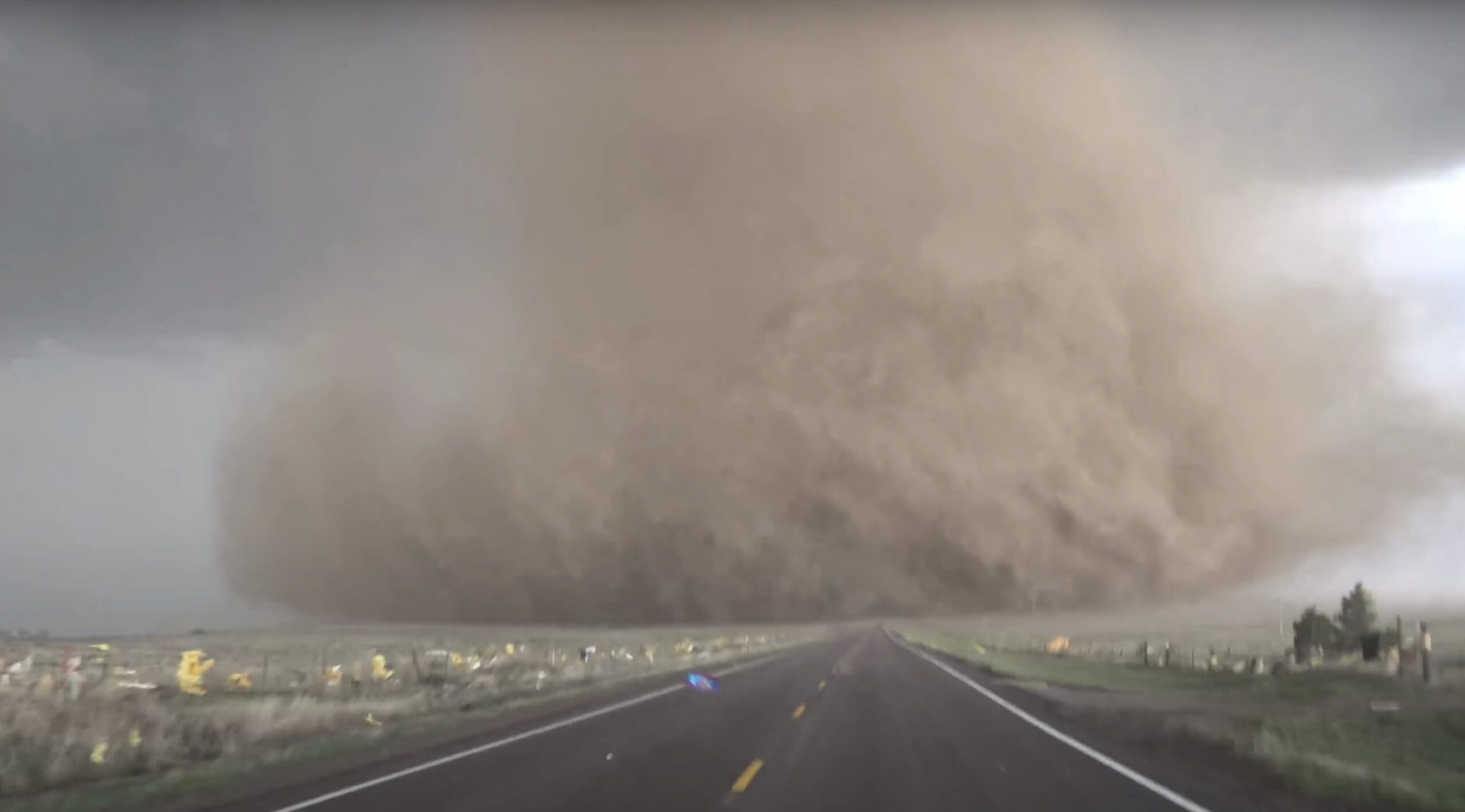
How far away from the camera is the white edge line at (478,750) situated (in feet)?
29.9

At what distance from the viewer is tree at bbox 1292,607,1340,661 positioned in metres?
33.7

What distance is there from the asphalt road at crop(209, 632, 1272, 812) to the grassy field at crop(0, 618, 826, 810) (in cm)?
194

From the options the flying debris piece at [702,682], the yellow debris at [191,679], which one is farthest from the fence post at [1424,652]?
the yellow debris at [191,679]

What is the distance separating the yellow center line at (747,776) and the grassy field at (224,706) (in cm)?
499

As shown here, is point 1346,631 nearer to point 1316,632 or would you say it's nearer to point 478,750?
point 1316,632

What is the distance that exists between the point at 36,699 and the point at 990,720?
1219cm

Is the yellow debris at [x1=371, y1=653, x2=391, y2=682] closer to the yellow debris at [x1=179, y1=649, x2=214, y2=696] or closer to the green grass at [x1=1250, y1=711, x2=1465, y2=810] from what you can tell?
the yellow debris at [x1=179, y1=649, x2=214, y2=696]

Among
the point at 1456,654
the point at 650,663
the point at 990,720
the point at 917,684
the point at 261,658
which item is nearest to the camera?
the point at 990,720

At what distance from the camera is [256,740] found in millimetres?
13406

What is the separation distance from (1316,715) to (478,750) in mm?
11295

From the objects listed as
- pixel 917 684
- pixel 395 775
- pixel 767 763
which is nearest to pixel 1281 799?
pixel 767 763

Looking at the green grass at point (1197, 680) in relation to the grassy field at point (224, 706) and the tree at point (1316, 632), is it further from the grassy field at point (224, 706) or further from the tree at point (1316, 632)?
the grassy field at point (224, 706)

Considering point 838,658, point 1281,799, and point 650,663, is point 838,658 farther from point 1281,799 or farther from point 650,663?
point 1281,799

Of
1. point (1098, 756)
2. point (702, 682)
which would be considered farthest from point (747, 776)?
point (702, 682)
